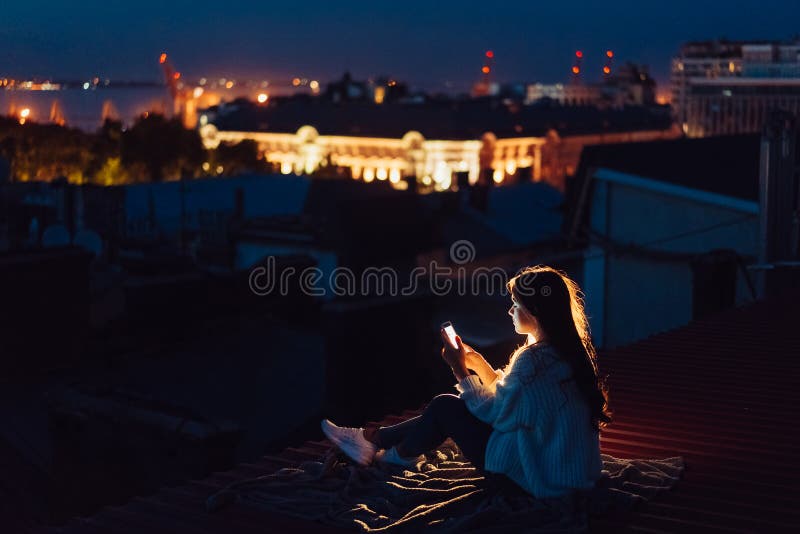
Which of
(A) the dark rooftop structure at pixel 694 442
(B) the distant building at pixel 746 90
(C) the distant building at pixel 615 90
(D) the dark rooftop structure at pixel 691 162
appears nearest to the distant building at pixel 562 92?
(C) the distant building at pixel 615 90

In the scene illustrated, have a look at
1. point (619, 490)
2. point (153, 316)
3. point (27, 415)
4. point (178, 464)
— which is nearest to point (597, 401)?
point (619, 490)

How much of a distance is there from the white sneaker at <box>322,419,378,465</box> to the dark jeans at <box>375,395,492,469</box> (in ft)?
0.43

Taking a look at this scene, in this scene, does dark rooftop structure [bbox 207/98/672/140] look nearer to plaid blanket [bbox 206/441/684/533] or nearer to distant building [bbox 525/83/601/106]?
distant building [bbox 525/83/601/106]

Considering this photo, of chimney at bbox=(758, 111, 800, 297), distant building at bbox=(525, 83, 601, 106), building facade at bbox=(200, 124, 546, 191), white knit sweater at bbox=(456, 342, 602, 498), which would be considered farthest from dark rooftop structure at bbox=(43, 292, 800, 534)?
distant building at bbox=(525, 83, 601, 106)

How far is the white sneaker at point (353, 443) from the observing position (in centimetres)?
456

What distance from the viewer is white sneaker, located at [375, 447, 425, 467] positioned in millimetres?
4500

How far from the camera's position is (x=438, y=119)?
226 feet

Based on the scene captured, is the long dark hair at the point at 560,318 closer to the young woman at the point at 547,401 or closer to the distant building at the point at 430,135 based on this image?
the young woman at the point at 547,401

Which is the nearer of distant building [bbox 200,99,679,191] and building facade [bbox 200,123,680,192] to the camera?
building facade [bbox 200,123,680,192]

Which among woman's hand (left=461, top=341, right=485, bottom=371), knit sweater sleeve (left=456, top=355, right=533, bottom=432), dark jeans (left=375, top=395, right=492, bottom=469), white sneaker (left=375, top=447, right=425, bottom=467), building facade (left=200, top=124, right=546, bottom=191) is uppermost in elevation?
building facade (left=200, top=124, right=546, bottom=191)

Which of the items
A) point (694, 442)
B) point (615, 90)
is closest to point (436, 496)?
point (694, 442)

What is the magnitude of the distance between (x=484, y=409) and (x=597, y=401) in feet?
1.31

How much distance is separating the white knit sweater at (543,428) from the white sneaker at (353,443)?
60 centimetres

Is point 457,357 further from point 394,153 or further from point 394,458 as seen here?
point 394,153
